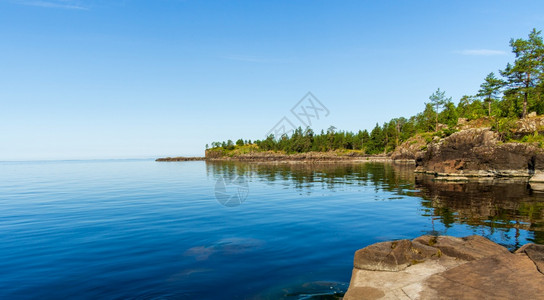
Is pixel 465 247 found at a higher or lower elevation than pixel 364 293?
higher

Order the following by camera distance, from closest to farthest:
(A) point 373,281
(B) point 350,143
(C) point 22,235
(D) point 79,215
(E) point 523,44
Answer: (A) point 373,281, (C) point 22,235, (D) point 79,215, (E) point 523,44, (B) point 350,143

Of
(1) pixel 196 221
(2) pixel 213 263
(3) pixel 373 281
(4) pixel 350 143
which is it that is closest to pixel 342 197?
(1) pixel 196 221

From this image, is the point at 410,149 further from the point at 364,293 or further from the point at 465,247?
the point at 364,293

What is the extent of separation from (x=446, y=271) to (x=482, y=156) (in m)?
52.8

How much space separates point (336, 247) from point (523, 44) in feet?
281

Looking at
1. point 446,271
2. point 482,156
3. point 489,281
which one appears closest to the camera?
point 489,281

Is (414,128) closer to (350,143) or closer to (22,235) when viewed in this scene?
(350,143)

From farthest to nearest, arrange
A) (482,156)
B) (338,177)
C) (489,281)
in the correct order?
(338,177) < (482,156) < (489,281)

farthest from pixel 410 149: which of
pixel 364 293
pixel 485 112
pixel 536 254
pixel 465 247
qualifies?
pixel 364 293

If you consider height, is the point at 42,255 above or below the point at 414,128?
below

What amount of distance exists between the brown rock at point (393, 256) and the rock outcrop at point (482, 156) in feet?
162

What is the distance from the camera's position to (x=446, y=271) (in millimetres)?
8367

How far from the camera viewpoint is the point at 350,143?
646ft

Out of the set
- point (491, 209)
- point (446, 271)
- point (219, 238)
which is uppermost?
point (446, 271)
